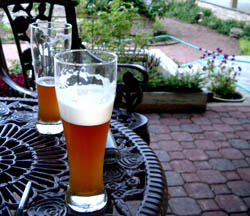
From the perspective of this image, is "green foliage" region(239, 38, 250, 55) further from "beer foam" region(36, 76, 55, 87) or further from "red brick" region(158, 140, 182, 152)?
"beer foam" region(36, 76, 55, 87)

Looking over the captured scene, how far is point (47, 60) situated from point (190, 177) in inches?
75.2

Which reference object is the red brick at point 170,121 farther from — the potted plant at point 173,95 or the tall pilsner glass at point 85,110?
the tall pilsner glass at point 85,110

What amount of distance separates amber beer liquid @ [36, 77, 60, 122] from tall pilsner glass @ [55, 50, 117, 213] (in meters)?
0.33

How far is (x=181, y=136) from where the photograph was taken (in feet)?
11.1

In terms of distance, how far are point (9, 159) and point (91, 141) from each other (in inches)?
18.1

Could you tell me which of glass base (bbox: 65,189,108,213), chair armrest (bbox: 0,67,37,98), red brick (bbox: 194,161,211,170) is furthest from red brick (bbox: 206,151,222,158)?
glass base (bbox: 65,189,108,213)

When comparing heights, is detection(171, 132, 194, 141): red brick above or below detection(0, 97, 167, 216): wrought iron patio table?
below

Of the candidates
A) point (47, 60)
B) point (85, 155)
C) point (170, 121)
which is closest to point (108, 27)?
point (170, 121)

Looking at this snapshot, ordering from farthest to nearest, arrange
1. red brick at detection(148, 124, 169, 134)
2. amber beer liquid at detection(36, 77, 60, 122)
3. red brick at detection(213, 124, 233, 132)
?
red brick at detection(213, 124, 233, 132)
red brick at detection(148, 124, 169, 134)
amber beer liquid at detection(36, 77, 60, 122)

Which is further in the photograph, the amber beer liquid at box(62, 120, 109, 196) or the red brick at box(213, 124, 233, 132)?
the red brick at box(213, 124, 233, 132)

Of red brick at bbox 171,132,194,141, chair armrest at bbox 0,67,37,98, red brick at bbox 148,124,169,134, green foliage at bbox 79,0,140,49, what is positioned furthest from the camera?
green foliage at bbox 79,0,140,49

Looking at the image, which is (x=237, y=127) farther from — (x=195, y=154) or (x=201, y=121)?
(x=195, y=154)

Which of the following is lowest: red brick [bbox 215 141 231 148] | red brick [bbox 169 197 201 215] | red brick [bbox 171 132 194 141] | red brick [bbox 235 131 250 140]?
red brick [bbox 169 197 201 215]

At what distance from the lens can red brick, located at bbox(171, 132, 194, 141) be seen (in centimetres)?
333
